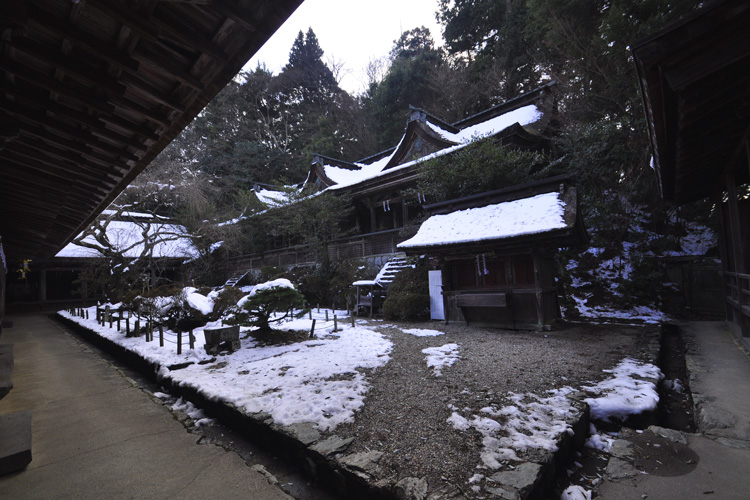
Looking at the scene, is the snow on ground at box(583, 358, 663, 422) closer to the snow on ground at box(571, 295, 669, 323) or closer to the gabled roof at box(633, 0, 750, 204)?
the gabled roof at box(633, 0, 750, 204)

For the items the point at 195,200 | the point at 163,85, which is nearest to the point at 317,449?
the point at 163,85

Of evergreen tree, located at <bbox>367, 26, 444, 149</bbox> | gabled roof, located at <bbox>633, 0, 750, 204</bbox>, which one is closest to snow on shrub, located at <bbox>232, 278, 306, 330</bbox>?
gabled roof, located at <bbox>633, 0, 750, 204</bbox>

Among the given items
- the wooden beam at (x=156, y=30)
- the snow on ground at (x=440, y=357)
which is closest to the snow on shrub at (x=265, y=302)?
the snow on ground at (x=440, y=357)

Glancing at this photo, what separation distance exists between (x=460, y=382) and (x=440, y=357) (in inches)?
54.8

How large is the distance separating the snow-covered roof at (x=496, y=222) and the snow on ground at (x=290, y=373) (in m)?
3.15

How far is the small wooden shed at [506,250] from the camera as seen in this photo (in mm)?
7609

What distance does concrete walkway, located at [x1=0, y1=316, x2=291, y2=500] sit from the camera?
8.50 ft

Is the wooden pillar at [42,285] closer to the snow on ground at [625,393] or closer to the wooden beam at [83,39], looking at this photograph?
the wooden beam at [83,39]

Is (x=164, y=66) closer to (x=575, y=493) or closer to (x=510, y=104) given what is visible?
(x=575, y=493)

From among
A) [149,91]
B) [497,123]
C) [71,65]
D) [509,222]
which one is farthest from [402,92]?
[71,65]

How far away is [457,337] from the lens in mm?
7570

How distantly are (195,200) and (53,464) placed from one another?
52.1ft

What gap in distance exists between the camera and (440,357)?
580cm

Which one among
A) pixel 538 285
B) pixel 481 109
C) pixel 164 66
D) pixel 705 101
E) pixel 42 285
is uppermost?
pixel 481 109
